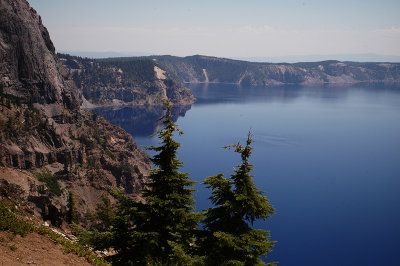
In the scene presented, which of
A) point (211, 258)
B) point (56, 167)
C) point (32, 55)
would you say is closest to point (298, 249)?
point (211, 258)

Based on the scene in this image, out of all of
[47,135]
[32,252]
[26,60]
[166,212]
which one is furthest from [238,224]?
[26,60]

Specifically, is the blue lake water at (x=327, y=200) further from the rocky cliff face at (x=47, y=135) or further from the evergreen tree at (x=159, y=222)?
the evergreen tree at (x=159, y=222)

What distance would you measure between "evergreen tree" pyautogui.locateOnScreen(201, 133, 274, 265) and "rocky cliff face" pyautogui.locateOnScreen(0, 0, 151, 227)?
10185 cm

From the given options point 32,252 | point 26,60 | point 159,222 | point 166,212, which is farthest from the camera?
point 26,60

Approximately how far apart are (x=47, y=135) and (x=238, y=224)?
146m

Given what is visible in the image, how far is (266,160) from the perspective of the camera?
181m

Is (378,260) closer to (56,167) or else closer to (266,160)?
(266,160)

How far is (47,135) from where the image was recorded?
14500cm

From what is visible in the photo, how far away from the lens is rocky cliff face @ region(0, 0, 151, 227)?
124m

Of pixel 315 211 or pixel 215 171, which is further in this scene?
pixel 215 171

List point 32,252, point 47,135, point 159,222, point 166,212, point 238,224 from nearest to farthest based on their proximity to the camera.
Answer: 1. point 238,224
2. point 32,252
3. point 166,212
4. point 159,222
5. point 47,135

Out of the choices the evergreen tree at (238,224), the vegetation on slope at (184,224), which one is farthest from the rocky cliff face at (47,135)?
the evergreen tree at (238,224)

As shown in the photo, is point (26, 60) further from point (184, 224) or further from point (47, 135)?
point (184, 224)

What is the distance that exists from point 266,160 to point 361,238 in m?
82.9
